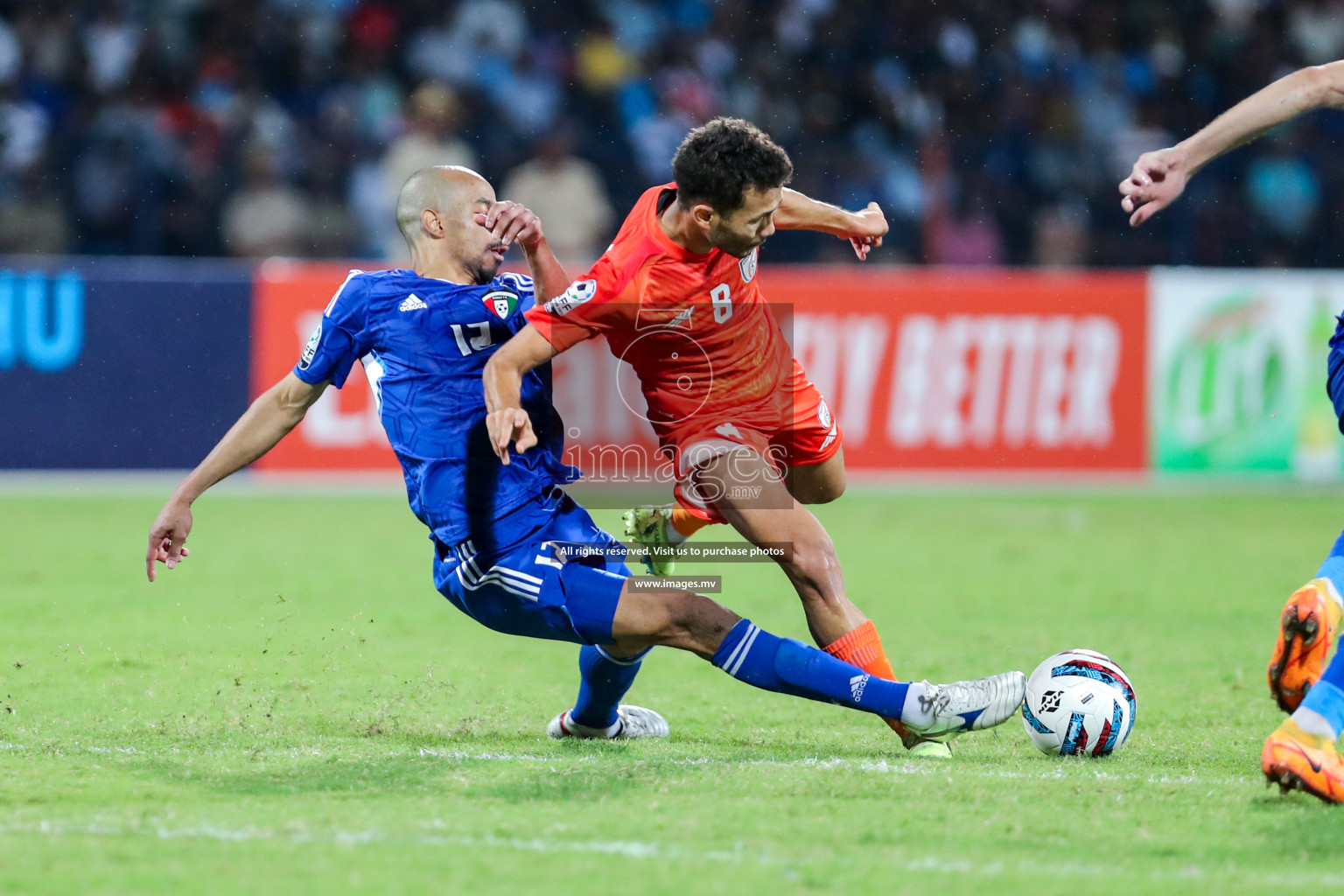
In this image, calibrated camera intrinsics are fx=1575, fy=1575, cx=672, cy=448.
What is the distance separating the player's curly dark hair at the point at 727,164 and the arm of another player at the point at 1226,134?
3.56ft

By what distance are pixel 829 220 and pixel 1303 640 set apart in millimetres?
2090

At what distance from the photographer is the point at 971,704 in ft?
15.1

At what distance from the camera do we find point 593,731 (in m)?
5.11

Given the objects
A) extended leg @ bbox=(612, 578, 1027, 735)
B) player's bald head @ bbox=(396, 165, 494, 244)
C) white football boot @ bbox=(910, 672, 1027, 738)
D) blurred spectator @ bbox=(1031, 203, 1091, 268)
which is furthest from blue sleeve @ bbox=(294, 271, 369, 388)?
blurred spectator @ bbox=(1031, 203, 1091, 268)

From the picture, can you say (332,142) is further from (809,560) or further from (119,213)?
(809,560)

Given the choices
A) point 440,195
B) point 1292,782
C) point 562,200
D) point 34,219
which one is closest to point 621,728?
point 440,195

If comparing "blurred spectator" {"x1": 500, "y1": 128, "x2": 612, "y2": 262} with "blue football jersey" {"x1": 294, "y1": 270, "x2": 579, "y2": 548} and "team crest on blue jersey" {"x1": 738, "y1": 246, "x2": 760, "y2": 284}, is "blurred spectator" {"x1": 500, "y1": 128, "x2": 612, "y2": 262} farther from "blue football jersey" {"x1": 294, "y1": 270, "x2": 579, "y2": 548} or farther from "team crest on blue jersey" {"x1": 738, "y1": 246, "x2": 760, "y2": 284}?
"blue football jersey" {"x1": 294, "y1": 270, "x2": 579, "y2": 548}

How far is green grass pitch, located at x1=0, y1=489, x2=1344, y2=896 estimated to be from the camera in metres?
3.49

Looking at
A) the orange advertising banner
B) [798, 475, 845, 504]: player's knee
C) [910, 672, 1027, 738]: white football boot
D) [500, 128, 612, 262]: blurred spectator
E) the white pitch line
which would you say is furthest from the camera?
[500, 128, 612, 262]: blurred spectator

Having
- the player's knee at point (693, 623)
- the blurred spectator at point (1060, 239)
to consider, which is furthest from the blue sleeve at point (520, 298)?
the blurred spectator at point (1060, 239)

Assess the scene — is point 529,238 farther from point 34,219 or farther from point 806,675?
point 34,219

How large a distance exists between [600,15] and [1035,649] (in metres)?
10.6

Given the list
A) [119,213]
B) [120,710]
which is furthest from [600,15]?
[120,710]

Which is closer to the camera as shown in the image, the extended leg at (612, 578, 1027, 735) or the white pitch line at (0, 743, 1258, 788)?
the white pitch line at (0, 743, 1258, 788)
